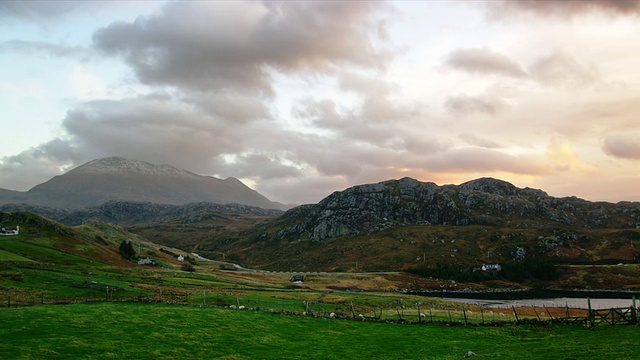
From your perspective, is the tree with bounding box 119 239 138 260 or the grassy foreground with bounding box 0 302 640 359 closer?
the grassy foreground with bounding box 0 302 640 359

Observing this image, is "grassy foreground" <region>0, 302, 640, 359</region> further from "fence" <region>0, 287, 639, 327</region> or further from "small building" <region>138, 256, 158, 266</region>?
"small building" <region>138, 256, 158, 266</region>

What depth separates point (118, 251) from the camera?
181m

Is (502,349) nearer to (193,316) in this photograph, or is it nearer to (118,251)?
(193,316)

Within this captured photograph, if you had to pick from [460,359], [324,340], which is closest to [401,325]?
[324,340]

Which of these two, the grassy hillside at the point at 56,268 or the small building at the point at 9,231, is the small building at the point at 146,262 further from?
the small building at the point at 9,231

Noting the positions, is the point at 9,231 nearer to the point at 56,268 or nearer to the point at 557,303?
the point at 56,268

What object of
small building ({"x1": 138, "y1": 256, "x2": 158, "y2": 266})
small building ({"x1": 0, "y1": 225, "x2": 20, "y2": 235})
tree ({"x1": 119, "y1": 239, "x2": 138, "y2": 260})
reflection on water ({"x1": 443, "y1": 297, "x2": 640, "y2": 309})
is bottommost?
reflection on water ({"x1": 443, "y1": 297, "x2": 640, "y2": 309})

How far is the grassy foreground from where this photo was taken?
115 feet

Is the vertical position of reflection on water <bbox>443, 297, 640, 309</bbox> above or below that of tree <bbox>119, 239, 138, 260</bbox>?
below

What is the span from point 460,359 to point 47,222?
606 feet

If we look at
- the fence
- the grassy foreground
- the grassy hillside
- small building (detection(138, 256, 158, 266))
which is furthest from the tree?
the grassy foreground

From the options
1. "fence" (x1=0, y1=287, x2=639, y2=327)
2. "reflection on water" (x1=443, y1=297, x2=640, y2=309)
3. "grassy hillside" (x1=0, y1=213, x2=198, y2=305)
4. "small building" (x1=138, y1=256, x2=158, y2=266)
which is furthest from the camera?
"small building" (x1=138, y1=256, x2=158, y2=266)

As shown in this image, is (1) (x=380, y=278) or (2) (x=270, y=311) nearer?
(2) (x=270, y=311)

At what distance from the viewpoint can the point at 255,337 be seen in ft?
142
